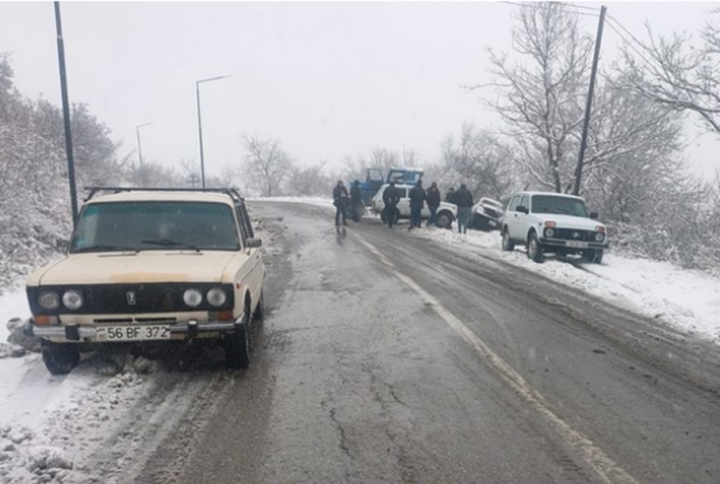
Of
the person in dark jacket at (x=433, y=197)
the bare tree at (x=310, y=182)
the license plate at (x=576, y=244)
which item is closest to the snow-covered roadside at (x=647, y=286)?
the license plate at (x=576, y=244)

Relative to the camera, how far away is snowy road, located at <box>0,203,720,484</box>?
3576mm

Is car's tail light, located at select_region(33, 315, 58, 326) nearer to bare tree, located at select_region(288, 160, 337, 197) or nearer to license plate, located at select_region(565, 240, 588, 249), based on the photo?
license plate, located at select_region(565, 240, 588, 249)

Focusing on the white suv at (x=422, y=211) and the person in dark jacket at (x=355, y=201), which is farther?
the person in dark jacket at (x=355, y=201)

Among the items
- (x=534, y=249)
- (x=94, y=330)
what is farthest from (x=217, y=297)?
(x=534, y=249)

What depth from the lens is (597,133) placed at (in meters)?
23.4

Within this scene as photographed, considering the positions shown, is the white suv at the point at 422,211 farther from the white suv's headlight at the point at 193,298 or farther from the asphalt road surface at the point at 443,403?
the white suv's headlight at the point at 193,298

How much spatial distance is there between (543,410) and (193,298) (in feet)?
10.5

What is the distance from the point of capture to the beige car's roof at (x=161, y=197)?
6.04 metres

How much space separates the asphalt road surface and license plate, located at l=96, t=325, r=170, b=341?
19.9 inches

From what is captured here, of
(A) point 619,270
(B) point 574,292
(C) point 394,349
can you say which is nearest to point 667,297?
(B) point 574,292

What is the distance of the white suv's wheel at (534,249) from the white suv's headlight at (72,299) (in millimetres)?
11242

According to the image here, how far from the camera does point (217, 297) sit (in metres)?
4.91

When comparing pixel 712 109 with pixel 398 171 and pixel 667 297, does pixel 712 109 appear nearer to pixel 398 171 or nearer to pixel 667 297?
pixel 667 297

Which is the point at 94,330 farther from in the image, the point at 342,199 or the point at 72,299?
the point at 342,199
